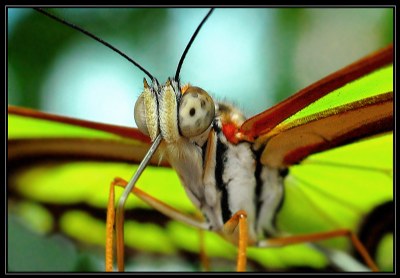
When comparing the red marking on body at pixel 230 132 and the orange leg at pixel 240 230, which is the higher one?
the red marking on body at pixel 230 132

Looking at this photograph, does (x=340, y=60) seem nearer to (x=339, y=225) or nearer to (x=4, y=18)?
(x=339, y=225)

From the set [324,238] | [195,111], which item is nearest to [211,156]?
[195,111]

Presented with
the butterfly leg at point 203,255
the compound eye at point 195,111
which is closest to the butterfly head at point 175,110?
the compound eye at point 195,111

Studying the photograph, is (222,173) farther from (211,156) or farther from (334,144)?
(334,144)

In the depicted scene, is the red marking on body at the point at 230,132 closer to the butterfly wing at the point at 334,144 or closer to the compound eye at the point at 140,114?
the butterfly wing at the point at 334,144

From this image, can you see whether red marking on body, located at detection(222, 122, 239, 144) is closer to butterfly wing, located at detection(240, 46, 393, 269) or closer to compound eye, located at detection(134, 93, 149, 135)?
butterfly wing, located at detection(240, 46, 393, 269)
